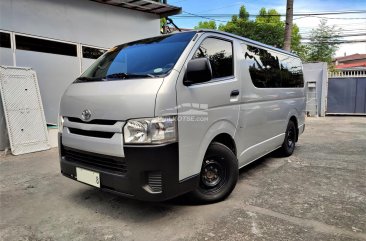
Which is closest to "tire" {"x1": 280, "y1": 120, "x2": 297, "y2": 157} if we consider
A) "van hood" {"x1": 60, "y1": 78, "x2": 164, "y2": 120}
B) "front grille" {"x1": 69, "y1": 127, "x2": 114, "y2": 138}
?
"van hood" {"x1": 60, "y1": 78, "x2": 164, "y2": 120}

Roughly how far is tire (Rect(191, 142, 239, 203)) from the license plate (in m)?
1.05

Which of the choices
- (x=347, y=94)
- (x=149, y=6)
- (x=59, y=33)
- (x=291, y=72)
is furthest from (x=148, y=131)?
(x=347, y=94)

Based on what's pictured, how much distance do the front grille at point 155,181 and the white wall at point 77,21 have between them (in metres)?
5.63

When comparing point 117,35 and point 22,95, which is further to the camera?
point 117,35

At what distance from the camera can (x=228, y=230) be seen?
2.99 meters

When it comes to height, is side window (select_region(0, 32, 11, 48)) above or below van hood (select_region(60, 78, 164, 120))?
above

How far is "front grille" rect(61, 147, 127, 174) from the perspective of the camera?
2.92 meters

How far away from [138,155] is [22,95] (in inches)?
Result: 191

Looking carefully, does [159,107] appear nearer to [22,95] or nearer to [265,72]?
[265,72]

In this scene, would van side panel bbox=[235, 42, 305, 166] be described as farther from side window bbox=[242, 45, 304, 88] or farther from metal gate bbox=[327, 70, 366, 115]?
metal gate bbox=[327, 70, 366, 115]

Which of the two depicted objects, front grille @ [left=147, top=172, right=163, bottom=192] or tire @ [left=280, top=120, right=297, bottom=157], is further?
tire @ [left=280, top=120, right=297, bottom=157]

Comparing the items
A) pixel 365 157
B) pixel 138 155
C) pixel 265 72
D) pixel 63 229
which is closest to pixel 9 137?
pixel 63 229

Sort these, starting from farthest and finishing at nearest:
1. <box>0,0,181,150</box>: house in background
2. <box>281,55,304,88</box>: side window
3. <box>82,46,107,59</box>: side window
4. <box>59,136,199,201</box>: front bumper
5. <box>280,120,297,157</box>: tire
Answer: <box>82,46,107,59</box>: side window → <box>0,0,181,150</box>: house in background → <box>280,120,297,157</box>: tire → <box>281,55,304,88</box>: side window → <box>59,136,199,201</box>: front bumper

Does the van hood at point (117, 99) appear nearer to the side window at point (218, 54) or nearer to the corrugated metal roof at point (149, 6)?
the side window at point (218, 54)
